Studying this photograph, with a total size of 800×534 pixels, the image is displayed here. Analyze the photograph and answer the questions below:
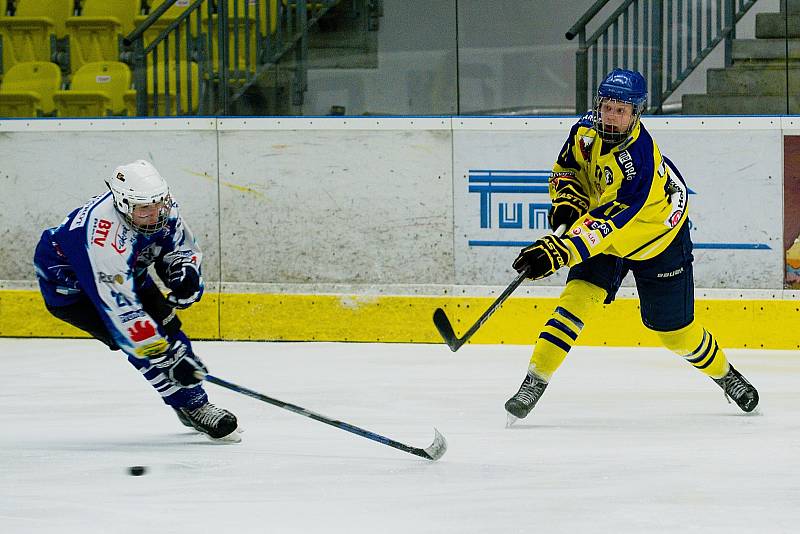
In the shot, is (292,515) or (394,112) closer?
(292,515)

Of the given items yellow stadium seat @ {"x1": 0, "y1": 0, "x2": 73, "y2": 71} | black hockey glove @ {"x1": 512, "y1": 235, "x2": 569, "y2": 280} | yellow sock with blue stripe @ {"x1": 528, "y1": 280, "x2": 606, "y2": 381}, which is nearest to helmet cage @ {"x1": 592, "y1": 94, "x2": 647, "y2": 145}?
black hockey glove @ {"x1": 512, "y1": 235, "x2": 569, "y2": 280}

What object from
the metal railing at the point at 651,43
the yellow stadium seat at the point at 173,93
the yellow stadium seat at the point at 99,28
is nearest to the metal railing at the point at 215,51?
the yellow stadium seat at the point at 173,93

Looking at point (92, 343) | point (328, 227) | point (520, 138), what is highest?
point (520, 138)

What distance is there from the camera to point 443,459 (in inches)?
147

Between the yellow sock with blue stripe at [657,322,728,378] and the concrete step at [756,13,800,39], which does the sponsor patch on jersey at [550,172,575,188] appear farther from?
the concrete step at [756,13,800,39]

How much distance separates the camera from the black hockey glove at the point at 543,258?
4.03 metres

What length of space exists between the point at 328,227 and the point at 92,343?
1.24m

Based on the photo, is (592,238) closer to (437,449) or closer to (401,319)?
(437,449)

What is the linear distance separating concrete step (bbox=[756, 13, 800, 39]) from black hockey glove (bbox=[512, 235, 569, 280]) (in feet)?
7.58

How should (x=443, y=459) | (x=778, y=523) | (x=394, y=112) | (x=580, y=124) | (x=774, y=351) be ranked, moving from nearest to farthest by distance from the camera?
(x=778, y=523), (x=443, y=459), (x=580, y=124), (x=774, y=351), (x=394, y=112)

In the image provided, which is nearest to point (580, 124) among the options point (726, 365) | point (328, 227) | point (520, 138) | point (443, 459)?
point (726, 365)

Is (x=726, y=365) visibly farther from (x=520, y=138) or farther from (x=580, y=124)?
(x=520, y=138)

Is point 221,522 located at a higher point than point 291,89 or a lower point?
lower

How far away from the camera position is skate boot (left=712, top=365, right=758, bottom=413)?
4402 mm
